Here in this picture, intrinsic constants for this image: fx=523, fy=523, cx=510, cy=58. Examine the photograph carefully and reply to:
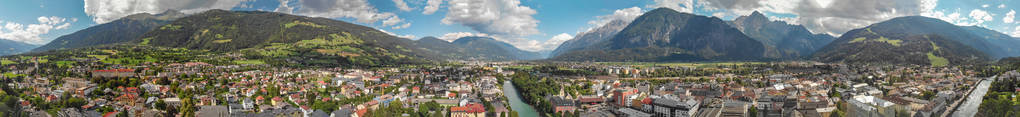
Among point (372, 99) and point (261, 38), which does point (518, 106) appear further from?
point (261, 38)

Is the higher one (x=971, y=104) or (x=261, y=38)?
(x=261, y=38)

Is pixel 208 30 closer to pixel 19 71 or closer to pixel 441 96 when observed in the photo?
pixel 19 71

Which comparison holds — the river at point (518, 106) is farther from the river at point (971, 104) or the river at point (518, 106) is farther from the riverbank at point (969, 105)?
the river at point (971, 104)

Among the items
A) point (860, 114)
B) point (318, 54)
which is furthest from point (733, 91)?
point (318, 54)

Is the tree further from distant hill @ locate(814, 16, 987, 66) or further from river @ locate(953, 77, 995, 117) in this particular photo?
distant hill @ locate(814, 16, 987, 66)

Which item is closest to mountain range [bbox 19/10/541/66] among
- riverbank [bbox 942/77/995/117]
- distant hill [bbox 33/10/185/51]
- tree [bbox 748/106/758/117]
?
distant hill [bbox 33/10/185/51]

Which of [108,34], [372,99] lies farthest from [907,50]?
[108,34]
